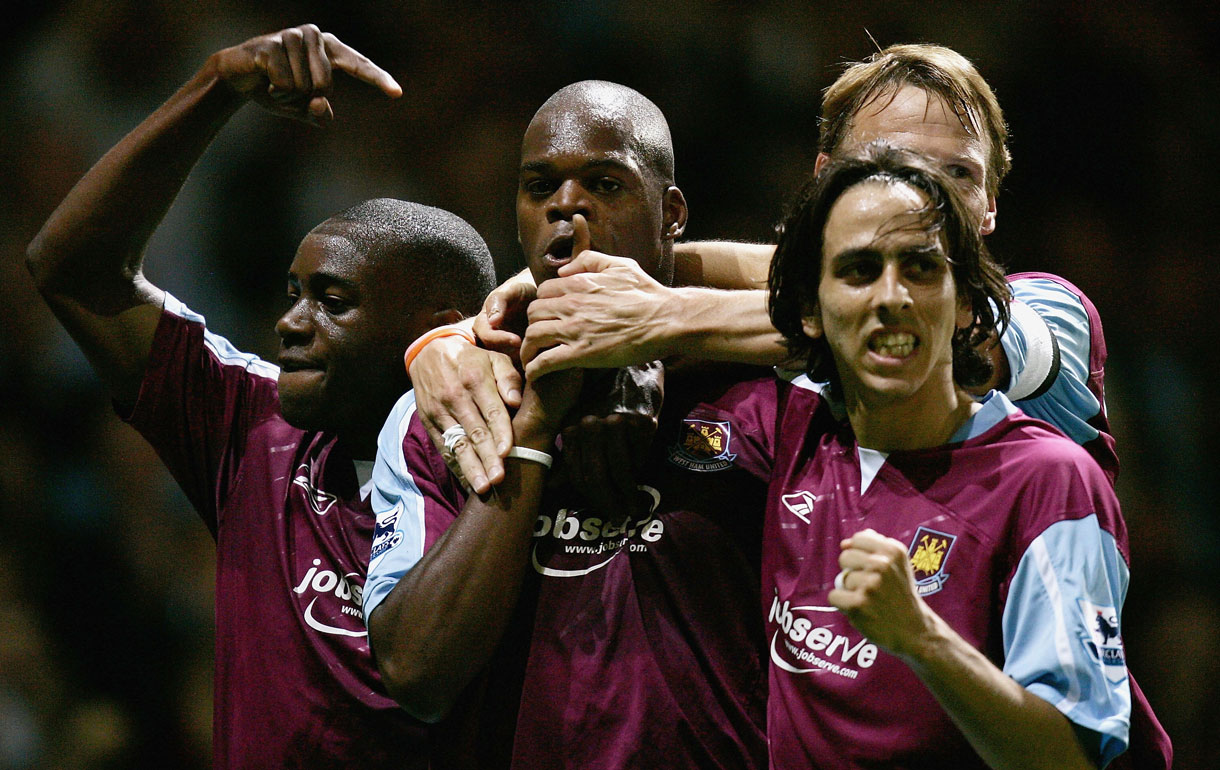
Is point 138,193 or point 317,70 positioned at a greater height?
point 317,70

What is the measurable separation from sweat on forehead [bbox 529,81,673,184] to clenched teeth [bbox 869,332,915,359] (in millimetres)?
613

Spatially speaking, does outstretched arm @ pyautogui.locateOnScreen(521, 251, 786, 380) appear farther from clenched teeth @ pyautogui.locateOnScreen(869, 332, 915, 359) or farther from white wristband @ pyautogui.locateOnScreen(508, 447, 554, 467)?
clenched teeth @ pyautogui.locateOnScreen(869, 332, 915, 359)

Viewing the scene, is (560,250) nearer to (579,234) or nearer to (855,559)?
(579,234)

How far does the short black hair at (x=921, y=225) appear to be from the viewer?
1.62 meters

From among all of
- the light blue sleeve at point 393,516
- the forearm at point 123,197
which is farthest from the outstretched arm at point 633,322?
the forearm at point 123,197

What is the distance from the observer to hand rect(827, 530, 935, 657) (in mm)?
1304

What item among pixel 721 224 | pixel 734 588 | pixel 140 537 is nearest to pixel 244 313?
pixel 140 537

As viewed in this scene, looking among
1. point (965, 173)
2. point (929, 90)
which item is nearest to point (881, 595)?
point (965, 173)

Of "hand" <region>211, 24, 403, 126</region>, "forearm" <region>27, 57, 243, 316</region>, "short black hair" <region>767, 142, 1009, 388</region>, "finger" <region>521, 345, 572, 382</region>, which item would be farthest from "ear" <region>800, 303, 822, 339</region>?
"forearm" <region>27, 57, 243, 316</region>

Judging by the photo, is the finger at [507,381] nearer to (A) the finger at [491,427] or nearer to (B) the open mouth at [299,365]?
(A) the finger at [491,427]

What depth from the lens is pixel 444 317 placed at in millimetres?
2463

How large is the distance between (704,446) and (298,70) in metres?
1.02

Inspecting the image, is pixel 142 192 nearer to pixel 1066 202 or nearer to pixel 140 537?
pixel 140 537

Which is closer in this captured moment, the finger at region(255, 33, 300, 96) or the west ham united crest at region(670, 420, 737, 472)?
the west ham united crest at region(670, 420, 737, 472)
